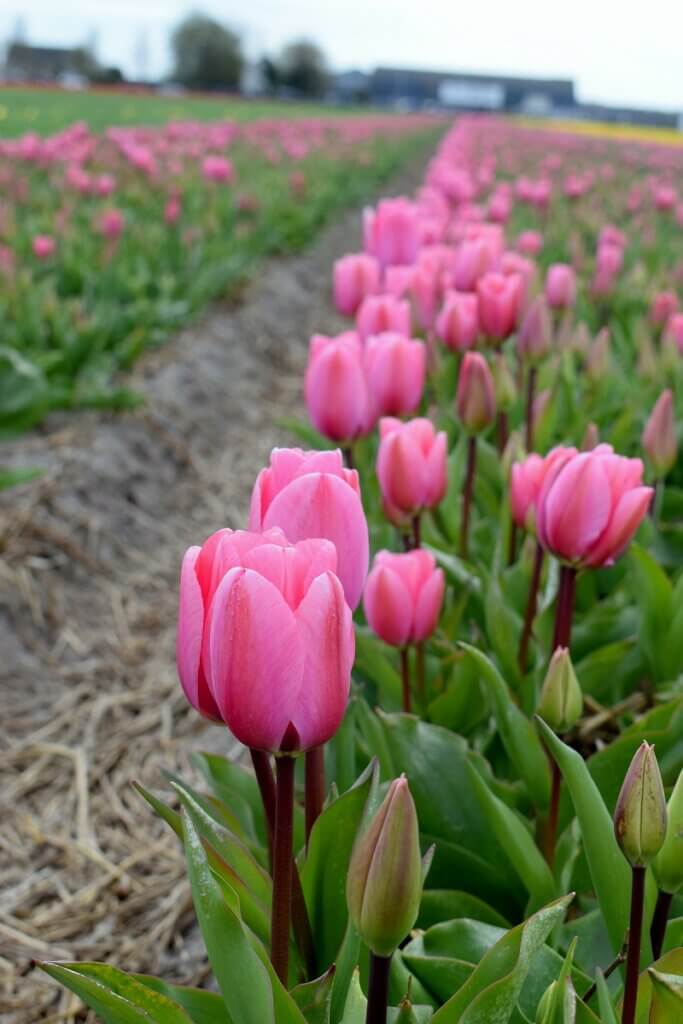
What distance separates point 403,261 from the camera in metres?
2.82

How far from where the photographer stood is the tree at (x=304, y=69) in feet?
246

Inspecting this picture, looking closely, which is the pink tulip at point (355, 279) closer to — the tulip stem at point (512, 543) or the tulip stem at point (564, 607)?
the tulip stem at point (512, 543)

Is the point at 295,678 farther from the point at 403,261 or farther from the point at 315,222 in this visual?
the point at 315,222

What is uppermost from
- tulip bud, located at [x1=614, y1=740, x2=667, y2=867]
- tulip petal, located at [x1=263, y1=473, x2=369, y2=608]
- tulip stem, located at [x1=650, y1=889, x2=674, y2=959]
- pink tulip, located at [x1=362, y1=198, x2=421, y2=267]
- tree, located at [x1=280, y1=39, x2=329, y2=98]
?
tree, located at [x1=280, y1=39, x2=329, y2=98]

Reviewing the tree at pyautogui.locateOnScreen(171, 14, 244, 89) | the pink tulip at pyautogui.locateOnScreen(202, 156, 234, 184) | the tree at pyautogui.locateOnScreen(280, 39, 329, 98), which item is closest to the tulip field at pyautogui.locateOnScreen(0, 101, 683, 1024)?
the pink tulip at pyautogui.locateOnScreen(202, 156, 234, 184)

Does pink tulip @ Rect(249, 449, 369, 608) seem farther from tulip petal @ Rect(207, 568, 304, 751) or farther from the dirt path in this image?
the dirt path

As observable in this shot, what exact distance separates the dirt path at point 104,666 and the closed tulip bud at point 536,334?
42.4 inches

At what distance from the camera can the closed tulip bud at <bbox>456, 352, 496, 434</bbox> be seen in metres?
1.79

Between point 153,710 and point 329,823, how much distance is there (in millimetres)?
1799

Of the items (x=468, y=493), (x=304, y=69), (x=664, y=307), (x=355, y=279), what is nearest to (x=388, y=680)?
(x=468, y=493)

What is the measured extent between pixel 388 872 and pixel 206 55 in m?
81.5

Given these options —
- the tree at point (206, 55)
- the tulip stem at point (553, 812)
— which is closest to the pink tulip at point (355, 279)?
the tulip stem at point (553, 812)

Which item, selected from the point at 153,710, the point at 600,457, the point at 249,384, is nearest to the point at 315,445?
the point at 153,710

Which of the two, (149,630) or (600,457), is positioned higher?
(600,457)
